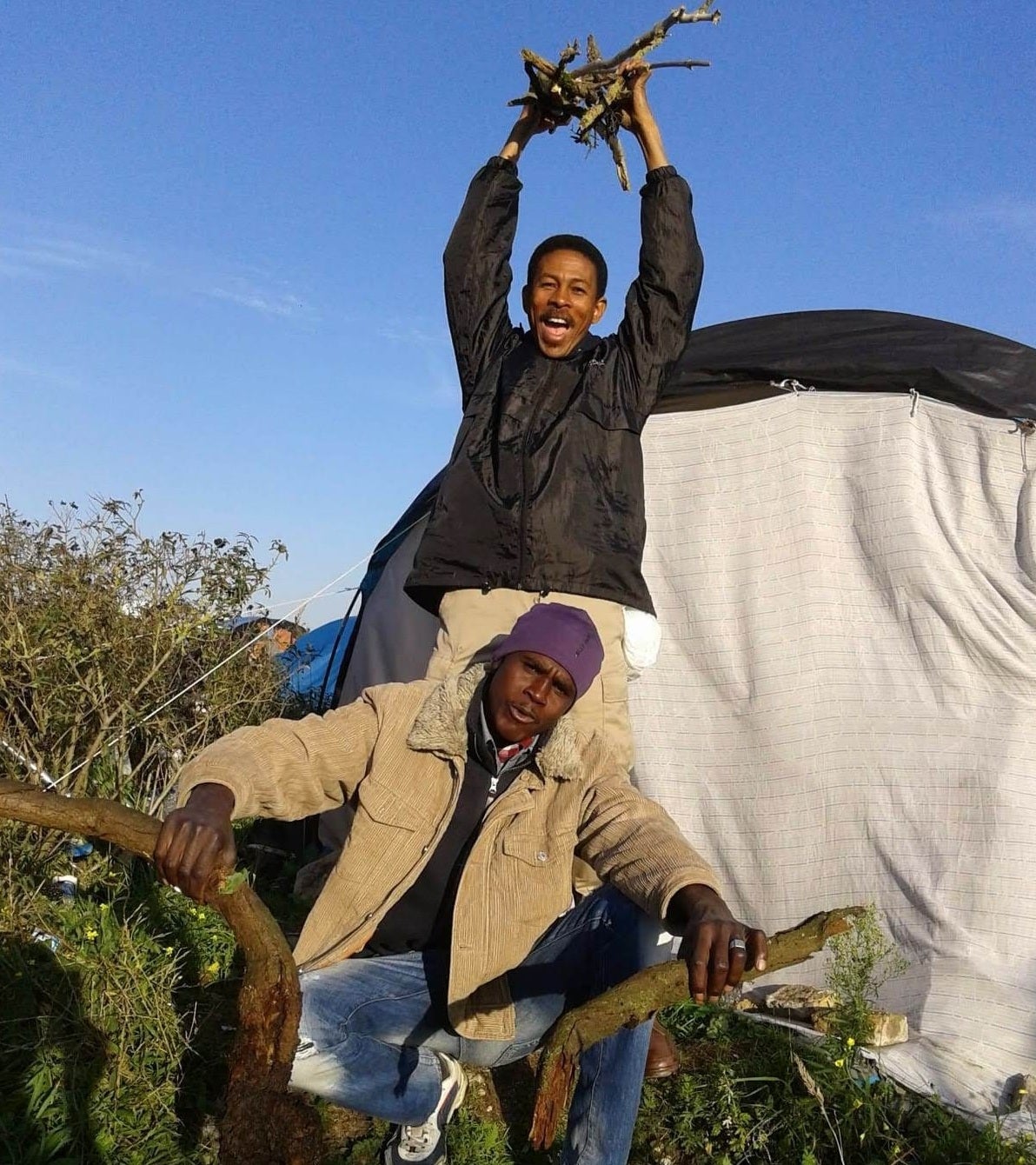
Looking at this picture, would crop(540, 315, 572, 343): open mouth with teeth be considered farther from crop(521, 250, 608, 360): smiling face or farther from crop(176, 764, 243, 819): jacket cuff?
crop(176, 764, 243, 819): jacket cuff

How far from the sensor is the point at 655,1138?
3.18 metres

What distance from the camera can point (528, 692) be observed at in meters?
2.69

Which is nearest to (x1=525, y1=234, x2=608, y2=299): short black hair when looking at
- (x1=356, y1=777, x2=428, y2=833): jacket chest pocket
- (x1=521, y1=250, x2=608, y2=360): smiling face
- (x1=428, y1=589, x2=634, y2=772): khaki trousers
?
(x1=521, y1=250, x2=608, y2=360): smiling face

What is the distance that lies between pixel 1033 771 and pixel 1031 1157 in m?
1.30

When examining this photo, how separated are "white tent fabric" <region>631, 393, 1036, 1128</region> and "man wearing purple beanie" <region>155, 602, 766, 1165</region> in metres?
1.33

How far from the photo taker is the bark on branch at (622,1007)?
7.18 ft

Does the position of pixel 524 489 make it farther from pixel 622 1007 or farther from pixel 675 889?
pixel 622 1007

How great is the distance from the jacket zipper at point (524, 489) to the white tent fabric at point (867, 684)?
131 centimetres

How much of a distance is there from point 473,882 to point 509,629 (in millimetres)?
901

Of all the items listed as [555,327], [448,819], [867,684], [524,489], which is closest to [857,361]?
[867,684]

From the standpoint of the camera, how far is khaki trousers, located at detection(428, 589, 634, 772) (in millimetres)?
3346

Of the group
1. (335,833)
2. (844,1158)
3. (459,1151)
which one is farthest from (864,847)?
(335,833)

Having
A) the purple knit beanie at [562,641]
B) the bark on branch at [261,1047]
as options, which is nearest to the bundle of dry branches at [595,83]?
the purple knit beanie at [562,641]

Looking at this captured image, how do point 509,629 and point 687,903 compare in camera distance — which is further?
point 509,629
